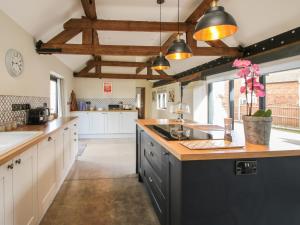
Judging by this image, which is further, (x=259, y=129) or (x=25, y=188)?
(x=25, y=188)

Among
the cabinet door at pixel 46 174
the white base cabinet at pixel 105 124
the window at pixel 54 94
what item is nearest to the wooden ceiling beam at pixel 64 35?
the cabinet door at pixel 46 174

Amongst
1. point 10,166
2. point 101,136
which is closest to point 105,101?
point 101,136

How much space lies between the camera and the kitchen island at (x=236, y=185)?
1396 millimetres

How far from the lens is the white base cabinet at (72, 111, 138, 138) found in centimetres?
709

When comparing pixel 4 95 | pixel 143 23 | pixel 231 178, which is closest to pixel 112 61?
pixel 143 23

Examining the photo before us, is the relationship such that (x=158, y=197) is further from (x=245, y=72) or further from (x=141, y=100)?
(x=141, y=100)

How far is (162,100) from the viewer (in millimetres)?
9203

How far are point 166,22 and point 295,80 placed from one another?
2215mm

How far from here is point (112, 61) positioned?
714 centimetres

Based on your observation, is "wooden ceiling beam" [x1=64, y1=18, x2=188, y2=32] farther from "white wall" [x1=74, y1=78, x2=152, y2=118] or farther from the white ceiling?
"white wall" [x1=74, y1=78, x2=152, y2=118]

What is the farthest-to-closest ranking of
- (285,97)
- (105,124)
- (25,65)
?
(105,124) < (285,97) < (25,65)

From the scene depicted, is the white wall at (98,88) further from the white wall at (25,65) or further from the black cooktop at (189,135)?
the black cooktop at (189,135)

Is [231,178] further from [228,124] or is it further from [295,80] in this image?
[295,80]

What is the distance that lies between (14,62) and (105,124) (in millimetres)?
4583
